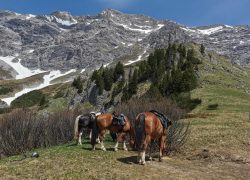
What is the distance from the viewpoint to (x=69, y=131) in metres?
36.6

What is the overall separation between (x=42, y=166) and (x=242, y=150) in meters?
14.1

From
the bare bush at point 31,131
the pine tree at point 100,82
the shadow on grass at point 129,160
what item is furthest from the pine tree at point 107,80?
the shadow on grass at point 129,160

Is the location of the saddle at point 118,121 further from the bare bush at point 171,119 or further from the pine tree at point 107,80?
the pine tree at point 107,80

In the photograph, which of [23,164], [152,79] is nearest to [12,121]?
[23,164]

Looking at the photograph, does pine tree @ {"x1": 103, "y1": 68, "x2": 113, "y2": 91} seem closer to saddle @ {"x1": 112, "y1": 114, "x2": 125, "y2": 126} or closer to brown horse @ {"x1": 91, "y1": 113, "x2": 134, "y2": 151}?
brown horse @ {"x1": 91, "y1": 113, "x2": 134, "y2": 151}

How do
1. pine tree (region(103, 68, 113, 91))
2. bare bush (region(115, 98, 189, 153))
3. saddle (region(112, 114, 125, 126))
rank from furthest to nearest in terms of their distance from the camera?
pine tree (region(103, 68, 113, 91)), bare bush (region(115, 98, 189, 153)), saddle (region(112, 114, 125, 126))

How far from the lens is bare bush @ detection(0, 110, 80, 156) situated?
30984 millimetres

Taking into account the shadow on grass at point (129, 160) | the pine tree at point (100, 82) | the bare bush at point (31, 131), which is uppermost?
the pine tree at point (100, 82)

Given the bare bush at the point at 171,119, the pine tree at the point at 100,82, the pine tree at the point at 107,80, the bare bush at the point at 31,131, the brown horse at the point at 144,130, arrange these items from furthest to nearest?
the pine tree at the point at 107,80
the pine tree at the point at 100,82
the bare bush at the point at 31,131
the bare bush at the point at 171,119
the brown horse at the point at 144,130

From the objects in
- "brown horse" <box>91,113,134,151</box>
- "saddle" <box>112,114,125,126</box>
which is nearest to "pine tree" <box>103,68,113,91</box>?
"brown horse" <box>91,113,134,151</box>

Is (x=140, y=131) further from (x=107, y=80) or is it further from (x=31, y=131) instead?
(x=107, y=80)

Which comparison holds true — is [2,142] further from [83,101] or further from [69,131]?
[83,101]

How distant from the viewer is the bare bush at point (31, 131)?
3098 centimetres

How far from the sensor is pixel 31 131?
32.3 metres
